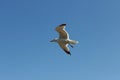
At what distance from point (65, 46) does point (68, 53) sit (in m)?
0.83

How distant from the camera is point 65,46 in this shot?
39.6 m

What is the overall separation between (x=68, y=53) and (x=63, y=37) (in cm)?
160

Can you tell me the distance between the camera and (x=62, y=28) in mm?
38219

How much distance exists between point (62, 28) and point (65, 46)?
2204mm

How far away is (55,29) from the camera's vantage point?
3844 centimetres

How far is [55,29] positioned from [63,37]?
4.74 ft

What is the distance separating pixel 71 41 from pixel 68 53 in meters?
1.51

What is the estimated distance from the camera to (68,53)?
129ft

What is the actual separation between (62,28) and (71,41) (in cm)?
145

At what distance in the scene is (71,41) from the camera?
3822 centimetres

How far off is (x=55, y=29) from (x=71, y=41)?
185 centimetres

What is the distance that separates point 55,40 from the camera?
3953 cm

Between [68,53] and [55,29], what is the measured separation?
265 cm
